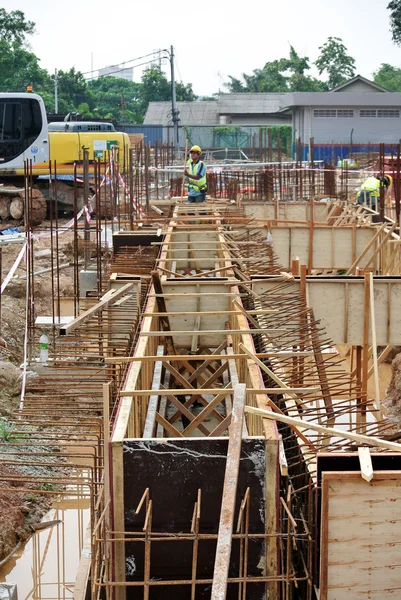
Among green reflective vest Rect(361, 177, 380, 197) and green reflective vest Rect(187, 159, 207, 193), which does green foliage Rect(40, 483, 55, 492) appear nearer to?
green reflective vest Rect(187, 159, 207, 193)

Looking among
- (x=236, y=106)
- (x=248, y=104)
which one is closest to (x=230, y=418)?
(x=236, y=106)

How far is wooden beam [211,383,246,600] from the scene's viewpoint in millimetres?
4836

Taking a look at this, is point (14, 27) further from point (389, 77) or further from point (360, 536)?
point (360, 536)

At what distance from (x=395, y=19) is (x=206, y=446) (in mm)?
77538

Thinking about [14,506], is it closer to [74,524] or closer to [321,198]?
[74,524]

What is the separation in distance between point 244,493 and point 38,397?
10.4 ft

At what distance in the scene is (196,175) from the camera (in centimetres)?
2173

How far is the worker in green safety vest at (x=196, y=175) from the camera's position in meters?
21.2

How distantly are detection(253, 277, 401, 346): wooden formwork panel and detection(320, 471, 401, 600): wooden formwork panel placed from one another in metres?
7.64

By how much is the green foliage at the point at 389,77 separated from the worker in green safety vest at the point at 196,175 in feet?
266

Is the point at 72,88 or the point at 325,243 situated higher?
the point at 72,88

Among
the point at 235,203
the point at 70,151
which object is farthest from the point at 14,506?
the point at 70,151

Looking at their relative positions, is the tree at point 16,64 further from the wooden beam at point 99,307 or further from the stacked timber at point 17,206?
the wooden beam at point 99,307

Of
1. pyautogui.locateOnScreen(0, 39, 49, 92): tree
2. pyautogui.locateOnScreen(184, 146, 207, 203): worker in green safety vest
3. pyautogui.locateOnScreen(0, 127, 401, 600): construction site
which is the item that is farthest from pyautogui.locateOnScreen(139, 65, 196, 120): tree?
pyautogui.locateOnScreen(0, 127, 401, 600): construction site
